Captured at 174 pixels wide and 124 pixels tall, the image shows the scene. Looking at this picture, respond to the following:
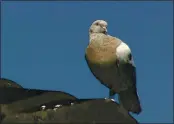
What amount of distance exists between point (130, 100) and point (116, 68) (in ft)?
1.51

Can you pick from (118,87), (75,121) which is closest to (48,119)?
(75,121)

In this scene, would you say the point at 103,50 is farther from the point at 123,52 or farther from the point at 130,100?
the point at 130,100

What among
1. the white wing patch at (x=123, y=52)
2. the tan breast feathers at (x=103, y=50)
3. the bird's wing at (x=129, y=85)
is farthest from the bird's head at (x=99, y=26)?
the bird's wing at (x=129, y=85)

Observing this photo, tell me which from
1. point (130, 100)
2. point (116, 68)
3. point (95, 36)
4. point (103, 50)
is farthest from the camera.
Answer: point (95, 36)

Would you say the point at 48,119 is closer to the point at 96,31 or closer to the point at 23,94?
the point at 23,94

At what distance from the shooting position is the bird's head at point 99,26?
20.4ft

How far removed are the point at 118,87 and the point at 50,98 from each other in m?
1.45

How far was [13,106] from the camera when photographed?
13.7 ft

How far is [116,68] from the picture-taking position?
5.71m

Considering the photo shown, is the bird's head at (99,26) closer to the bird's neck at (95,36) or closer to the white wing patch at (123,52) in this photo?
the bird's neck at (95,36)

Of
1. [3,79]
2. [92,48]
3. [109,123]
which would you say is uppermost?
[92,48]

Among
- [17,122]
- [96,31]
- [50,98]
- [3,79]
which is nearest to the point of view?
[17,122]

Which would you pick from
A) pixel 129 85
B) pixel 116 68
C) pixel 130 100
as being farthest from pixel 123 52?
pixel 130 100

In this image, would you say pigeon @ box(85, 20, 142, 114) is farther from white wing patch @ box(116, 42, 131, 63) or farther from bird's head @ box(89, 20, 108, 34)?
bird's head @ box(89, 20, 108, 34)
